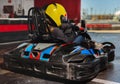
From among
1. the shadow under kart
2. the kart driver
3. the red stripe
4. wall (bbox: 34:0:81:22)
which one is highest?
wall (bbox: 34:0:81:22)

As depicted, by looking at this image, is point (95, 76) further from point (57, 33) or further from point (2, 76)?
point (2, 76)

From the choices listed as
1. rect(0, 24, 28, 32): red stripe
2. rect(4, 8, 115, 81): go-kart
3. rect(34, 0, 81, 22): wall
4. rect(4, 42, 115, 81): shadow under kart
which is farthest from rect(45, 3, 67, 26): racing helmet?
rect(34, 0, 81, 22): wall

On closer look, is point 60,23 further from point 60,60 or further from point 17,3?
point 17,3

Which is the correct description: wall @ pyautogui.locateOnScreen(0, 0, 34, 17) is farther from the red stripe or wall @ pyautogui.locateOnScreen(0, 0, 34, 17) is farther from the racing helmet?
the racing helmet

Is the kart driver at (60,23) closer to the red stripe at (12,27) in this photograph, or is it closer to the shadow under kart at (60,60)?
the shadow under kart at (60,60)

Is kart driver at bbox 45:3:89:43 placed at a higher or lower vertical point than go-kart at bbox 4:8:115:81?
higher

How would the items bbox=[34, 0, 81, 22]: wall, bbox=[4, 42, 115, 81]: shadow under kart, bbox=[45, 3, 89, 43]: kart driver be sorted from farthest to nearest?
bbox=[34, 0, 81, 22]: wall, bbox=[45, 3, 89, 43]: kart driver, bbox=[4, 42, 115, 81]: shadow under kart

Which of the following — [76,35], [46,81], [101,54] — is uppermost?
[76,35]

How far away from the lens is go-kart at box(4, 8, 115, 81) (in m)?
5.37

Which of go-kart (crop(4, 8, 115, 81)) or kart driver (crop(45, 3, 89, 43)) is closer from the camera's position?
go-kart (crop(4, 8, 115, 81))

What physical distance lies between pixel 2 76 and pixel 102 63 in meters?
2.16

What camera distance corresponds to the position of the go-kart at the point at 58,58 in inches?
211

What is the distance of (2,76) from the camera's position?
6004 millimetres

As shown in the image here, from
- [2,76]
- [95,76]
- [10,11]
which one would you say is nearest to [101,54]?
[95,76]
